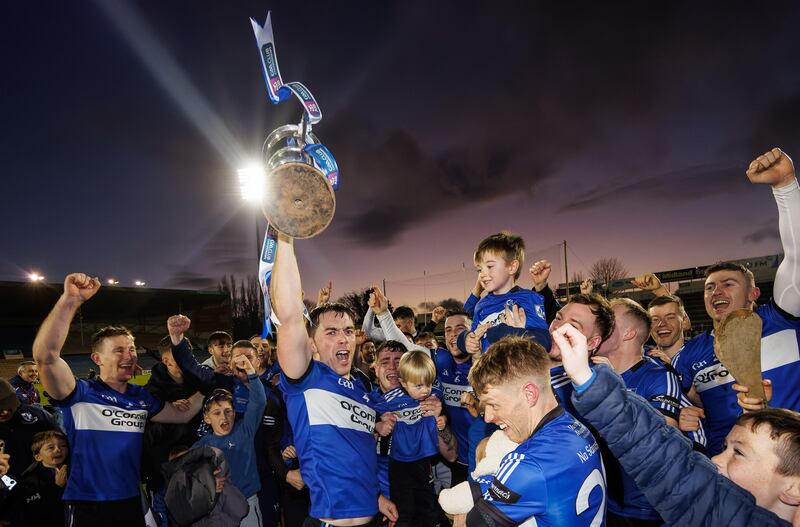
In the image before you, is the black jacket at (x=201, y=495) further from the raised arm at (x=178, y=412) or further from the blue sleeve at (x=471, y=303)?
the blue sleeve at (x=471, y=303)

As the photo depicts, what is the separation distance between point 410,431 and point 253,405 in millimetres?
1832

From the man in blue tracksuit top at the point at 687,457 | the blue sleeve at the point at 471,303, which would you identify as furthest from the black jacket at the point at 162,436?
the man in blue tracksuit top at the point at 687,457

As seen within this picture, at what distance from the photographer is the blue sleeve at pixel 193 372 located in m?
5.11

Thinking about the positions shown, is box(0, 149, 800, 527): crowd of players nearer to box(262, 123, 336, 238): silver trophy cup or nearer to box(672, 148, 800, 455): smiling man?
box(672, 148, 800, 455): smiling man

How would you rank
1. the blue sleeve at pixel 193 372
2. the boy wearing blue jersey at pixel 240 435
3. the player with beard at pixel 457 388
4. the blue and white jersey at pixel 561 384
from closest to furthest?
the blue and white jersey at pixel 561 384 < the boy wearing blue jersey at pixel 240 435 < the blue sleeve at pixel 193 372 < the player with beard at pixel 457 388

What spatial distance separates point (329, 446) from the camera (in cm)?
305

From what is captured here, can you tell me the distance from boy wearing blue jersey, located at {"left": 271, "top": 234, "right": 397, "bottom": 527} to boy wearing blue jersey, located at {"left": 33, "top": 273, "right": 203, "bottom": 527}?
87.1 inches

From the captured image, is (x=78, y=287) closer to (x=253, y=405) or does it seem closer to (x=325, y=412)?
(x=253, y=405)

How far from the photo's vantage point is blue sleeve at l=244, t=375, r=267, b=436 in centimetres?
483

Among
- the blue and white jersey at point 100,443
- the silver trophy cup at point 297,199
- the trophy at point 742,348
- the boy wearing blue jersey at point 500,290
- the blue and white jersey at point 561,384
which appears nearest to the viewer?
the trophy at point 742,348

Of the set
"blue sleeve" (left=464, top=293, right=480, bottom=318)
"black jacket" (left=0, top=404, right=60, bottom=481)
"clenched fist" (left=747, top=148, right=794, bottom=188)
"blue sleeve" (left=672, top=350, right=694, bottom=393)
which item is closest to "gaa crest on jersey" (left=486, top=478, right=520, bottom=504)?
"clenched fist" (left=747, top=148, right=794, bottom=188)

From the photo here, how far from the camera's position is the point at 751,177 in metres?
2.99

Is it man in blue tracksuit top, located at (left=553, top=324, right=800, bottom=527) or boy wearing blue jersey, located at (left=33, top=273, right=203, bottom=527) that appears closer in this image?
man in blue tracksuit top, located at (left=553, top=324, right=800, bottom=527)

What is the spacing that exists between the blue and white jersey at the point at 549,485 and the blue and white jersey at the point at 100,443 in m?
3.88
